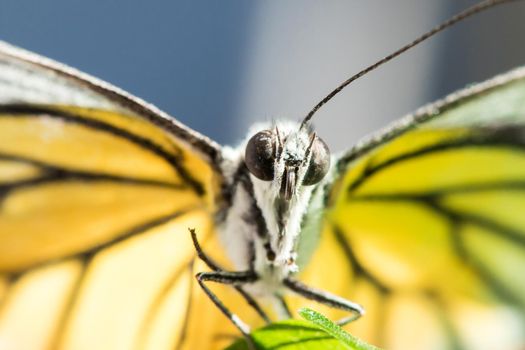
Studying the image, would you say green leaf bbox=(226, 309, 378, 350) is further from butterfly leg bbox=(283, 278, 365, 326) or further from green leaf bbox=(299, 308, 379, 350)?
butterfly leg bbox=(283, 278, 365, 326)

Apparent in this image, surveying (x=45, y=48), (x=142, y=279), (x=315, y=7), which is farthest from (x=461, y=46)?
(x=142, y=279)

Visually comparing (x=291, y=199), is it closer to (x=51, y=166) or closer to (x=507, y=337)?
(x=51, y=166)

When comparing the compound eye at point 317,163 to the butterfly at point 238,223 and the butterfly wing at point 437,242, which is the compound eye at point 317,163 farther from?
the butterfly wing at point 437,242

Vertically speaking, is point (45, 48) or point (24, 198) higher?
point (45, 48)

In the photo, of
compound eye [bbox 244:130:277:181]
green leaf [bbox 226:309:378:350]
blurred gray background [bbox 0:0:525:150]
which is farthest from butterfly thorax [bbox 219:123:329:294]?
blurred gray background [bbox 0:0:525:150]

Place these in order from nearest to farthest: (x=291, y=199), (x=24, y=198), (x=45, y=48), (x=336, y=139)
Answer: (x=291, y=199)
(x=24, y=198)
(x=45, y=48)
(x=336, y=139)

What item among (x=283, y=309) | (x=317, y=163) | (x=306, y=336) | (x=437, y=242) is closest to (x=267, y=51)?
(x=437, y=242)

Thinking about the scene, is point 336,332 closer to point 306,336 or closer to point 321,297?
point 306,336
